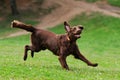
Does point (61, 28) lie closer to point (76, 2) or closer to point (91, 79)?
point (76, 2)

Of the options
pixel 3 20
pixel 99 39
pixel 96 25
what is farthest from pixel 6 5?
pixel 99 39

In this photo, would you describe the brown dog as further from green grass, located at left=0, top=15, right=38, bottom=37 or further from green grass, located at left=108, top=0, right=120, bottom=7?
green grass, located at left=108, top=0, right=120, bottom=7

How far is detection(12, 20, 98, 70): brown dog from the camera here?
42.6 ft

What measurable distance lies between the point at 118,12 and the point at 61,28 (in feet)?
20.6

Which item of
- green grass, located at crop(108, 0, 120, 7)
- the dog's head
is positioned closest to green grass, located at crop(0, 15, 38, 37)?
green grass, located at crop(108, 0, 120, 7)

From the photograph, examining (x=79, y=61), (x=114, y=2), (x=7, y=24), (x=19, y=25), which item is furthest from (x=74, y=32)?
(x=114, y=2)

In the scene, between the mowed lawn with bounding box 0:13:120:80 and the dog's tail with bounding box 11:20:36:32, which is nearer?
the mowed lawn with bounding box 0:13:120:80

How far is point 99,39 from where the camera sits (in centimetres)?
3369

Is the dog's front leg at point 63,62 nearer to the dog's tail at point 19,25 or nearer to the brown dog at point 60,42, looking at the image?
the brown dog at point 60,42

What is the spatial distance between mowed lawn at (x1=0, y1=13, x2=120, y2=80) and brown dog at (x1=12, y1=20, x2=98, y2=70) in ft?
1.43

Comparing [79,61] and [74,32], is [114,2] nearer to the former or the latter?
[79,61]

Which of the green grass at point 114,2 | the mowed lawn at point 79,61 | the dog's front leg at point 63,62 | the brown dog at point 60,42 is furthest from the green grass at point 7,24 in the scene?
the dog's front leg at point 63,62

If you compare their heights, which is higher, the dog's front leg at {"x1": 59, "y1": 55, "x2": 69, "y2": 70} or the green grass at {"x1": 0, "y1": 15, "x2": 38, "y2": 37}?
the dog's front leg at {"x1": 59, "y1": 55, "x2": 69, "y2": 70}

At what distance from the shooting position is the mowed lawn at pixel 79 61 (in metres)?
11.7
